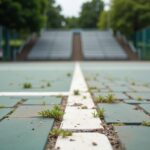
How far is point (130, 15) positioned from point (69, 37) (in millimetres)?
8605

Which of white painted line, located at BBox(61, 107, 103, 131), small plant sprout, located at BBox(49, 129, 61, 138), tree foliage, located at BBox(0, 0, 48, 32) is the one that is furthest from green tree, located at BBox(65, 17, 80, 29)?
small plant sprout, located at BBox(49, 129, 61, 138)

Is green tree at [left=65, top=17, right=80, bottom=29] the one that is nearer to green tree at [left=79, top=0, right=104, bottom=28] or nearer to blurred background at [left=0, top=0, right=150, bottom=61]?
green tree at [left=79, top=0, right=104, bottom=28]

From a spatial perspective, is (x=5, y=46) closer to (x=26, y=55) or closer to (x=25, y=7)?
(x=26, y=55)

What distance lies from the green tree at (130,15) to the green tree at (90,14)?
49.9 meters

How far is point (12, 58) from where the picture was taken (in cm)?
3119

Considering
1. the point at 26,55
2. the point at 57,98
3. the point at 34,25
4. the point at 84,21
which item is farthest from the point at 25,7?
the point at 84,21

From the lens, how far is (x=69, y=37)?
43.2 metres

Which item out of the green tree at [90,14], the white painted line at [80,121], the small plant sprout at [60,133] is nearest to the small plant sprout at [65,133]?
the small plant sprout at [60,133]

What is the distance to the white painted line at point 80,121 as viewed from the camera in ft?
10.8

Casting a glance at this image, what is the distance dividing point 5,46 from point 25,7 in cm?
607

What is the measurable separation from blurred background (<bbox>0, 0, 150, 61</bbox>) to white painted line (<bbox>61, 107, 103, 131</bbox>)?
23964 millimetres

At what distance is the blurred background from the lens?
103 feet

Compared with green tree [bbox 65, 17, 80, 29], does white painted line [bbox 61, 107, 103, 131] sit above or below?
below

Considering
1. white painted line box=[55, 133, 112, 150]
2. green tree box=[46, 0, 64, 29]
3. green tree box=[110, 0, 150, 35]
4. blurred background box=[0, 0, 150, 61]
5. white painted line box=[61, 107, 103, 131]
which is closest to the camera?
white painted line box=[55, 133, 112, 150]
